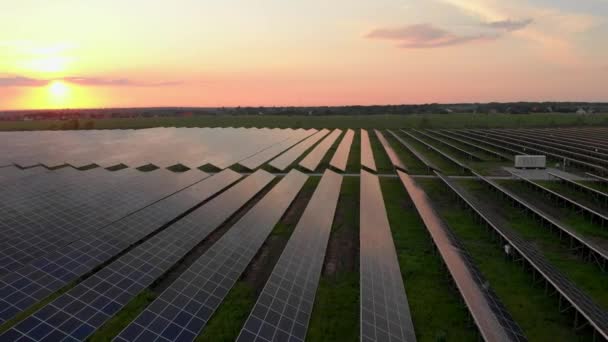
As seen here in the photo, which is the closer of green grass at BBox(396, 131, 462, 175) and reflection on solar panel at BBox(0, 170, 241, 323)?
reflection on solar panel at BBox(0, 170, 241, 323)

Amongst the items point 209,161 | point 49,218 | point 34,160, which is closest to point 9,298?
point 49,218

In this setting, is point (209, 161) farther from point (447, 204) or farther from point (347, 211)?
point (447, 204)

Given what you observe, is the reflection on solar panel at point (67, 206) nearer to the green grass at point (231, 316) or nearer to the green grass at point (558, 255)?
the green grass at point (231, 316)

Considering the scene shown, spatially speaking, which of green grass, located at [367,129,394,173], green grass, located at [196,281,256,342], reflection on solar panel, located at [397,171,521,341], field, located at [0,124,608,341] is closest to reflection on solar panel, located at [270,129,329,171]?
field, located at [0,124,608,341]

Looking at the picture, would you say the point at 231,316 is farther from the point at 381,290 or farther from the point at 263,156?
the point at 263,156

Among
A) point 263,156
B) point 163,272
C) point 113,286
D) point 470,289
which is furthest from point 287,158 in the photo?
point 470,289

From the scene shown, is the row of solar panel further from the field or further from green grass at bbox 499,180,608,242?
green grass at bbox 499,180,608,242
